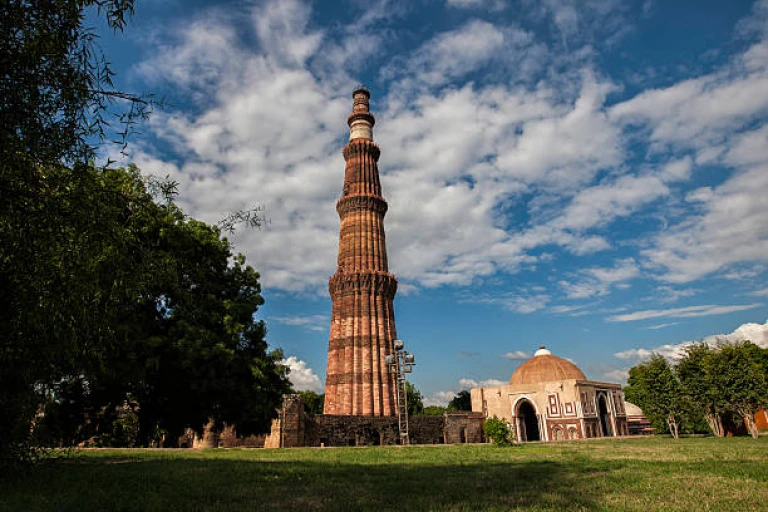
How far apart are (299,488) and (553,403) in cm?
3613

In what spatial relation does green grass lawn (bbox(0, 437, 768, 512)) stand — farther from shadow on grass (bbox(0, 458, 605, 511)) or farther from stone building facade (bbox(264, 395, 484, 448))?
stone building facade (bbox(264, 395, 484, 448))

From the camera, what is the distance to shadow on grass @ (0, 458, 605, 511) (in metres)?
6.21

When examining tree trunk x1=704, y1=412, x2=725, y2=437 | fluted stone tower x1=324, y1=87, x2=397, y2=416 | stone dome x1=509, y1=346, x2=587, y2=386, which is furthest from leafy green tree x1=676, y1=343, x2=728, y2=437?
fluted stone tower x1=324, y1=87, x2=397, y2=416

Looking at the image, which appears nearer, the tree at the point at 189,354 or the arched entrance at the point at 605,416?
the tree at the point at 189,354

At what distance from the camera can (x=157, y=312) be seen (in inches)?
658

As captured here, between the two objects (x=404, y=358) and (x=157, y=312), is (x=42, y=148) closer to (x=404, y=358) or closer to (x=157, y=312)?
(x=157, y=312)

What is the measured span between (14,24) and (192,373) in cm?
1213

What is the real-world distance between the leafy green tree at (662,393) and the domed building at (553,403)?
4.66 m

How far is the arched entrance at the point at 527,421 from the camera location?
4175 cm

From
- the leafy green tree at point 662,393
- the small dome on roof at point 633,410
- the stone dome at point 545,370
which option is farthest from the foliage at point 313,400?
the leafy green tree at point 662,393

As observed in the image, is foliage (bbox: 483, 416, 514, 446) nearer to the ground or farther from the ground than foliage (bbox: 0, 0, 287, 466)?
nearer to the ground

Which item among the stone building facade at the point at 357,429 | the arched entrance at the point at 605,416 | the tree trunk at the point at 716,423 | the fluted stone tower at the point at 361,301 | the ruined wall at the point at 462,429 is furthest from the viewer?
the arched entrance at the point at 605,416

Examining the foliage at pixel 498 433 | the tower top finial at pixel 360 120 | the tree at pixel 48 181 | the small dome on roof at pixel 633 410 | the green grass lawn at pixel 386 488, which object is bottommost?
the green grass lawn at pixel 386 488

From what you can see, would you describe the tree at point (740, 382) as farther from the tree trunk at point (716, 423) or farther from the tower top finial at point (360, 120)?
the tower top finial at point (360, 120)
